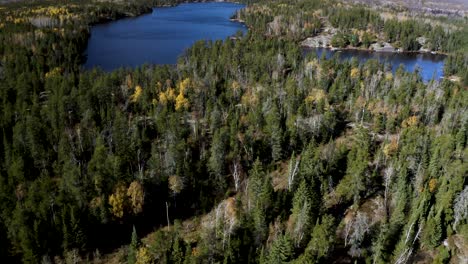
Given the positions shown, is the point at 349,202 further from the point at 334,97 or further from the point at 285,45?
the point at 285,45

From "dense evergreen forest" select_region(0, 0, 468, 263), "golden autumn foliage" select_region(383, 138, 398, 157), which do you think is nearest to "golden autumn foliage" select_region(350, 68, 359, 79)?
"dense evergreen forest" select_region(0, 0, 468, 263)

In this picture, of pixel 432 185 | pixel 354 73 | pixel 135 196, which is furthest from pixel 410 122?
pixel 135 196

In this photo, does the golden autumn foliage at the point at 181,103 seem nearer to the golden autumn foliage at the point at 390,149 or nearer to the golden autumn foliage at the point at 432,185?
the golden autumn foliage at the point at 390,149

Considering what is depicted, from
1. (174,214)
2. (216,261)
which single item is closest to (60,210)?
(174,214)

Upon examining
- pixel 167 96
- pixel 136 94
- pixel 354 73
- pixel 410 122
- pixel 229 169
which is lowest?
pixel 229 169

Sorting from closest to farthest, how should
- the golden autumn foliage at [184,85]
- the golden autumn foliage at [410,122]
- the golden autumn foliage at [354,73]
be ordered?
the golden autumn foliage at [410,122]
the golden autumn foliage at [184,85]
the golden autumn foliage at [354,73]

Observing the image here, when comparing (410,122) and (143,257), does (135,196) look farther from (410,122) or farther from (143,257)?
(410,122)

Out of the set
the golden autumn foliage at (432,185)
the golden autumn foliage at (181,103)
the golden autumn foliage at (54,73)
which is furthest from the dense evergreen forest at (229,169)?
the golden autumn foliage at (54,73)
